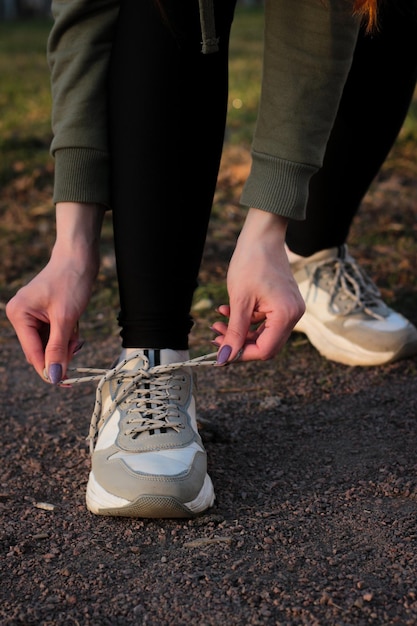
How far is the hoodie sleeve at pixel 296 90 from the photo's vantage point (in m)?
1.33

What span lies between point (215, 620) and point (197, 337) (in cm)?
112

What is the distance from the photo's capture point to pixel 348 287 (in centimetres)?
200

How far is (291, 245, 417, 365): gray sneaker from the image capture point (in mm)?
1914

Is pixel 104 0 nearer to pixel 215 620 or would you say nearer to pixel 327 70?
pixel 327 70

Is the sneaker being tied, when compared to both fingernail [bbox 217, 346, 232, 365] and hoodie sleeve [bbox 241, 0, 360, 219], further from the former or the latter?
hoodie sleeve [bbox 241, 0, 360, 219]

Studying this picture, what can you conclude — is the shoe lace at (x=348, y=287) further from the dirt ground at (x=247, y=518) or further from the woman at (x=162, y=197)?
the woman at (x=162, y=197)

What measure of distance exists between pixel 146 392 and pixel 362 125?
2.81 feet

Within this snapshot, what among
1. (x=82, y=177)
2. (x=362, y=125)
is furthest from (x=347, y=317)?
(x=82, y=177)

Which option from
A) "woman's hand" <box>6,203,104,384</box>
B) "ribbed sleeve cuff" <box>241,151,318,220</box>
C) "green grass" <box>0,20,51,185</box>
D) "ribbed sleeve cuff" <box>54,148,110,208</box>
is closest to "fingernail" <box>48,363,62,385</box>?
"woman's hand" <box>6,203,104,384</box>

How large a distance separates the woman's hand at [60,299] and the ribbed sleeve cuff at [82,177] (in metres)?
0.02

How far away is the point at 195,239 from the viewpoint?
1.45 metres

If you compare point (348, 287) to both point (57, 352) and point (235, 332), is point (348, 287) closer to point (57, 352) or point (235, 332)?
point (235, 332)

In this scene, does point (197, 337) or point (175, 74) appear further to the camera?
point (197, 337)

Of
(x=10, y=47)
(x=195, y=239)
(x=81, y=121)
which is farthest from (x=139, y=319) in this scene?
(x=10, y=47)
